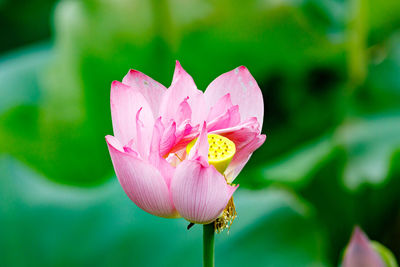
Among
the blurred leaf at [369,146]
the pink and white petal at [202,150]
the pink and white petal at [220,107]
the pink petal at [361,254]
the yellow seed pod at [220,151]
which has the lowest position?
the blurred leaf at [369,146]

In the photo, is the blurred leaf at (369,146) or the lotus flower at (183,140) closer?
the lotus flower at (183,140)

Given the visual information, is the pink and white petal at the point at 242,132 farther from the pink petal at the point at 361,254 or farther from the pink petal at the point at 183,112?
the pink petal at the point at 361,254

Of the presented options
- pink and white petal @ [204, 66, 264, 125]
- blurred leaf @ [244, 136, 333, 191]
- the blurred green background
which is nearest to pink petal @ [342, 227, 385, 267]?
pink and white petal @ [204, 66, 264, 125]

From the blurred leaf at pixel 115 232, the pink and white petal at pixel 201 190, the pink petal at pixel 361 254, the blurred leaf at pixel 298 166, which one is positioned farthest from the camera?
the blurred leaf at pixel 298 166

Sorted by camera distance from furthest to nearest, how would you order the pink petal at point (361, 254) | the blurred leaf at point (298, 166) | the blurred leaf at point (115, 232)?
the blurred leaf at point (298, 166), the blurred leaf at point (115, 232), the pink petal at point (361, 254)

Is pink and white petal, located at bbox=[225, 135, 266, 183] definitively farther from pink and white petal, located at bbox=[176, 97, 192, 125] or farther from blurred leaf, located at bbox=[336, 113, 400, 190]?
blurred leaf, located at bbox=[336, 113, 400, 190]


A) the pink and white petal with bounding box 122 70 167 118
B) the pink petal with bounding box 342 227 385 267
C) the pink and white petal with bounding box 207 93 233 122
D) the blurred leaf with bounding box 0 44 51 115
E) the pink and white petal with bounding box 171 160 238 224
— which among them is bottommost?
the pink petal with bounding box 342 227 385 267

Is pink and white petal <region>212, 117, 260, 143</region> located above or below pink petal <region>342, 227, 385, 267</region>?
above

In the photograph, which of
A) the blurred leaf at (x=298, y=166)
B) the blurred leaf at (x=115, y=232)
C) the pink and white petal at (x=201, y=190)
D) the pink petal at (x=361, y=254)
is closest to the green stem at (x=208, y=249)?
the pink and white petal at (x=201, y=190)

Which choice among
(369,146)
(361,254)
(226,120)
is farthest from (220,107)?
(369,146)
